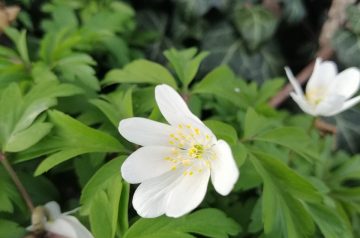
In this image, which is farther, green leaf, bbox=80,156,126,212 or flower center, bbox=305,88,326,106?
flower center, bbox=305,88,326,106

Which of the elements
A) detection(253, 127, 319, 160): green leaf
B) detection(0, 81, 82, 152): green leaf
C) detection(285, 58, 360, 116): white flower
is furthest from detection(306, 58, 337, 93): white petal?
detection(0, 81, 82, 152): green leaf

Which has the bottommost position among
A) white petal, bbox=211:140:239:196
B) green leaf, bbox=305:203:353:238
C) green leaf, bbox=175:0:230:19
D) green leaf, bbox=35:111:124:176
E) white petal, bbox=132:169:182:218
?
green leaf, bbox=305:203:353:238

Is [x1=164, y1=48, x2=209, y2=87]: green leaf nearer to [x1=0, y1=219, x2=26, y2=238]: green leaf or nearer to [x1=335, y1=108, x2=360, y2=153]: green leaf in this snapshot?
[x1=0, y1=219, x2=26, y2=238]: green leaf

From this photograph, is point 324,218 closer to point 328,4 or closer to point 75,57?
point 75,57

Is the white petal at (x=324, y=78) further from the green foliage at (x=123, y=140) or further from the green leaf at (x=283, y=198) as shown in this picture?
the green leaf at (x=283, y=198)

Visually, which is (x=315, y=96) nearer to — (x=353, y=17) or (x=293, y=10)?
(x=353, y=17)

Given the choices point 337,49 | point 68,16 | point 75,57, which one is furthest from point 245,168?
point 337,49
